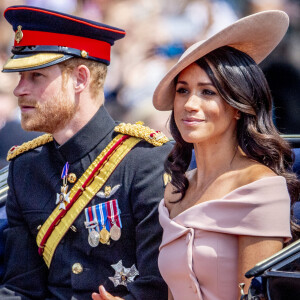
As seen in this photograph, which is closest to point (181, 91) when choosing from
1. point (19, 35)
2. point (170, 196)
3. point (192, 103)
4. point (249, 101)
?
point (192, 103)

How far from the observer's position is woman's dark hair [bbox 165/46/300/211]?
6.24ft

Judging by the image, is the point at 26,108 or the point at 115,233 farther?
the point at 26,108

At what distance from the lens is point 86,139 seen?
8.33 feet

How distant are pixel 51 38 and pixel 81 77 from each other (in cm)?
18

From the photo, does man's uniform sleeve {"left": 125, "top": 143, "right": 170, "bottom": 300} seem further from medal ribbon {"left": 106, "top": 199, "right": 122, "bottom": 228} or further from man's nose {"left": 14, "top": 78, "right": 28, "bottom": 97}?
man's nose {"left": 14, "top": 78, "right": 28, "bottom": 97}

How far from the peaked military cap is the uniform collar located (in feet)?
0.83

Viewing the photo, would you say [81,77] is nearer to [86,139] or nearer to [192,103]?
[86,139]

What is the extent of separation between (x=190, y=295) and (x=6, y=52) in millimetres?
2843

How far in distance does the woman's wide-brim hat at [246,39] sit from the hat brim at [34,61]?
55cm

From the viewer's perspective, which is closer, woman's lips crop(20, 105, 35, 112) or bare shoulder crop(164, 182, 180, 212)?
bare shoulder crop(164, 182, 180, 212)

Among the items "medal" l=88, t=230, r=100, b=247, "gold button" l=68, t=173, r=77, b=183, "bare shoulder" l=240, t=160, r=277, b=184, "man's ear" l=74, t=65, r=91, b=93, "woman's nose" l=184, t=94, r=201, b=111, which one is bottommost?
"medal" l=88, t=230, r=100, b=247

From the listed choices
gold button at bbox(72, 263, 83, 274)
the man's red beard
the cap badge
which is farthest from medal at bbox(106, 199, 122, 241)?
the cap badge

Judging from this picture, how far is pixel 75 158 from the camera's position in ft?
8.38

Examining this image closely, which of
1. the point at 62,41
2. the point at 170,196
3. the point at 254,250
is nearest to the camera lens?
the point at 254,250
